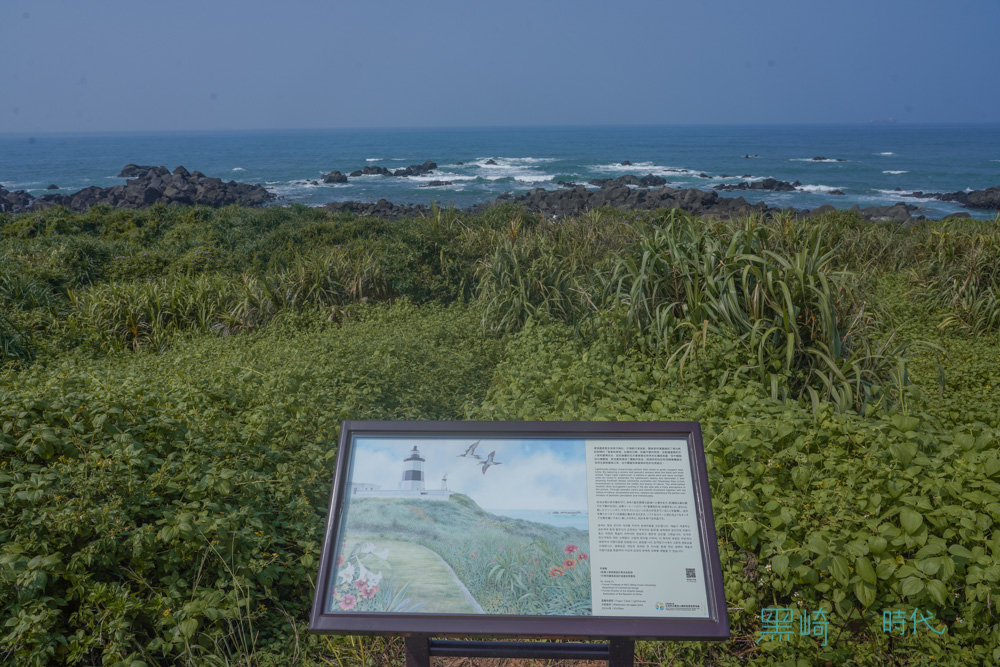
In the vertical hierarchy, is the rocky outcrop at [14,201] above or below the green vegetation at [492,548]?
above

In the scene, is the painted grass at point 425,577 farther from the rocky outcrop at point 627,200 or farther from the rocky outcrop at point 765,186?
the rocky outcrop at point 765,186

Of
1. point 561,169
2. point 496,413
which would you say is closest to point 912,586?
point 496,413

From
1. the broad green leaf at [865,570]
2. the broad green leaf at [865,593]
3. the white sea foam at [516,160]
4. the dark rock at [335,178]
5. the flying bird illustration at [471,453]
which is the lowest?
the broad green leaf at [865,593]

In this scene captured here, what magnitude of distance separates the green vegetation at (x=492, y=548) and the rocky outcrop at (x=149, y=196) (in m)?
33.6

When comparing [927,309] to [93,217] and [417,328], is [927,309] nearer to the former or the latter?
[417,328]

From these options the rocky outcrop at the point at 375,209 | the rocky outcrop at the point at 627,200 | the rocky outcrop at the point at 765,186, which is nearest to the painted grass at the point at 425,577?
the rocky outcrop at the point at 375,209

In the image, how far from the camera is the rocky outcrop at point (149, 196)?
3105 cm

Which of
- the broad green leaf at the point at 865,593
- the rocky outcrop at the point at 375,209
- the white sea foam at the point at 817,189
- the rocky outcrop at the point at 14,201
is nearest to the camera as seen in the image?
the broad green leaf at the point at 865,593

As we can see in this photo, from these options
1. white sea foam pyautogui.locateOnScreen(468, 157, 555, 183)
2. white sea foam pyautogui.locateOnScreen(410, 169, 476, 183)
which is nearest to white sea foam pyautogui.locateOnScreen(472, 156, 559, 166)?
white sea foam pyautogui.locateOnScreen(468, 157, 555, 183)

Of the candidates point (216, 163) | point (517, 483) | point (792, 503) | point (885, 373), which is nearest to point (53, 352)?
point (517, 483)

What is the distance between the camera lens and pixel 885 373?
4.73 meters

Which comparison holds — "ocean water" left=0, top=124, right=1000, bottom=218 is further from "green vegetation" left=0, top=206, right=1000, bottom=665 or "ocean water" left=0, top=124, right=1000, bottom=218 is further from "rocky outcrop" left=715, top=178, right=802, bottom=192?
"green vegetation" left=0, top=206, right=1000, bottom=665

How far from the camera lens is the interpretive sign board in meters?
1.98

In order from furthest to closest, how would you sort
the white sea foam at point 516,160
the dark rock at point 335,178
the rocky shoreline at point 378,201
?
the white sea foam at point 516,160 → the dark rock at point 335,178 → the rocky shoreline at point 378,201
